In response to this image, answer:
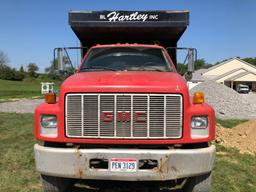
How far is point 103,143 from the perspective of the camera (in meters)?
5.10

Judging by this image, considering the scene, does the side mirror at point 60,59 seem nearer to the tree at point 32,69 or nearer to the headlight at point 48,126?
the headlight at point 48,126

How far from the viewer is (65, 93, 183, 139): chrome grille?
5004 millimetres

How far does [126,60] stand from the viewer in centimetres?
693

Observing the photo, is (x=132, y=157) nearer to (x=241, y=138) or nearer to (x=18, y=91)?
(x=241, y=138)

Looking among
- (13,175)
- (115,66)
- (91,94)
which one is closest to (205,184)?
(91,94)

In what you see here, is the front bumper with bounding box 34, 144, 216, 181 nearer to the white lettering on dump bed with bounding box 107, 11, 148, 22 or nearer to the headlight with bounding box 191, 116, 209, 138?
the headlight with bounding box 191, 116, 209, 138

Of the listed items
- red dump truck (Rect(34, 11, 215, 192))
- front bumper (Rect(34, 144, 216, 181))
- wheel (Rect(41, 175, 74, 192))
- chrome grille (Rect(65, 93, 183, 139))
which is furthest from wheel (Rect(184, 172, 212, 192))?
wheel (Rect(41, 175, 74, 192))

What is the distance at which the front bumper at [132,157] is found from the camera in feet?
16.1

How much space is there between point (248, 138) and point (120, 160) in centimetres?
583

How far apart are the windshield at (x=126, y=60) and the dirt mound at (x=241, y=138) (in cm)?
347

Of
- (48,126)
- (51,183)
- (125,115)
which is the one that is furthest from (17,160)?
(125,115)

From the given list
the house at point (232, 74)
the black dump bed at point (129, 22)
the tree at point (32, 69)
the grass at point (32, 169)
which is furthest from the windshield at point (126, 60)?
the tree at point (32, 69)

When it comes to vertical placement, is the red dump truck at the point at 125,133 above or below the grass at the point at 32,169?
above

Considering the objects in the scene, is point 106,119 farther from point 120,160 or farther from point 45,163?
Result: point 45,163
